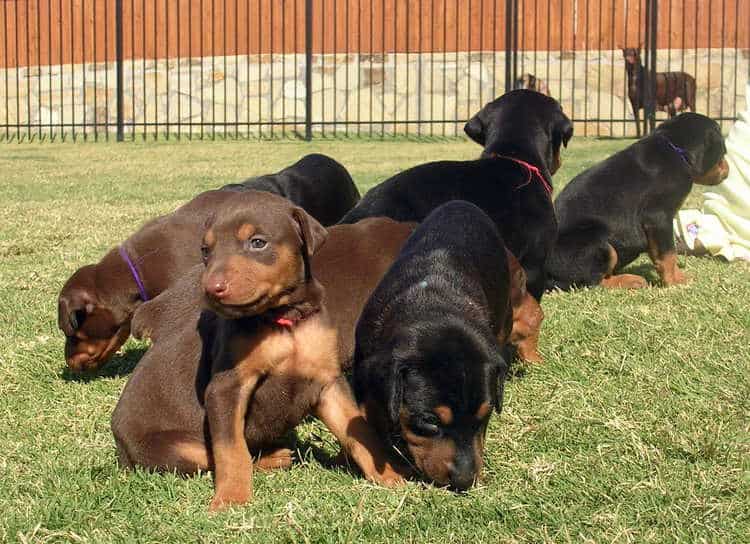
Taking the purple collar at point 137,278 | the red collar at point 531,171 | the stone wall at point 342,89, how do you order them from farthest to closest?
the stone wall at point 342,89, the red collar at point 531,171, the purple collar at point 137,278

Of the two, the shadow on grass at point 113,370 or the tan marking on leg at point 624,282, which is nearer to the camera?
the shadow on grass at point 113,370

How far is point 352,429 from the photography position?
3.74m

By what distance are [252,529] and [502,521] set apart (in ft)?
2.37

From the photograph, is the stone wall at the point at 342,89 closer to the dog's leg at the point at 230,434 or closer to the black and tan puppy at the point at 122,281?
the black and tan puppy at the point at 122,281

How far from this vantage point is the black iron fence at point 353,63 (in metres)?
19.6

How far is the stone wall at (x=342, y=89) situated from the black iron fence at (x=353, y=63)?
29 millimetres

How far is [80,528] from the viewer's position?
3303 millimetres

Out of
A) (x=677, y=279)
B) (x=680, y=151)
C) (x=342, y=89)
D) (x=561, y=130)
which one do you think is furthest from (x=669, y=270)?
(x=342, y=89)

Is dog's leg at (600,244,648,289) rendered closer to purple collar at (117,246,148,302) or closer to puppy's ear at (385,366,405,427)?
purple collar at (117,246,148,302)

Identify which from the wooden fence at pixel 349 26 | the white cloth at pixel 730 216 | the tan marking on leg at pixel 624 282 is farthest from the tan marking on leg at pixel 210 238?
the wooden fence at pixel 349 26

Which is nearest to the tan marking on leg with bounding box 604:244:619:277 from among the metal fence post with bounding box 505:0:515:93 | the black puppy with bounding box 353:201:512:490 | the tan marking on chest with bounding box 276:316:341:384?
the black puppy with bounding box 353:201:512:490

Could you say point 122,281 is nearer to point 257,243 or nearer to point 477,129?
point 257,243

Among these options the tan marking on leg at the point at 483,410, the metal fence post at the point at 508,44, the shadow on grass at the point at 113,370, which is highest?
the metal fence post at the point at 508,44

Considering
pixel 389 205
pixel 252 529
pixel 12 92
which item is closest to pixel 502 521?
pixel 252 529
